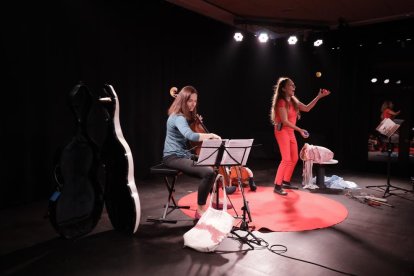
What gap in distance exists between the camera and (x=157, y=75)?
5.84 m

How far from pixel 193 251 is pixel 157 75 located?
3738mm

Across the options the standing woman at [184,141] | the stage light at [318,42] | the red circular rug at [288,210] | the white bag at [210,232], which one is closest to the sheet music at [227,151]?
the standing woman at [184,141]

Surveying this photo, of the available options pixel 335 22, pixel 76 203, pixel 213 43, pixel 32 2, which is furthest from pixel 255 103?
pixel 76 203

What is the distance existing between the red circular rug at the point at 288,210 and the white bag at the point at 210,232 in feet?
1.96

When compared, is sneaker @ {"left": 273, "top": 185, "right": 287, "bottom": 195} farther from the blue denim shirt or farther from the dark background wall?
the dark background wall

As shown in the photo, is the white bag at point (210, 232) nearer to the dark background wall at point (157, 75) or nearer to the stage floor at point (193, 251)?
the stage floor at point (193, 251)

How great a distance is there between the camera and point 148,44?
5.66 m

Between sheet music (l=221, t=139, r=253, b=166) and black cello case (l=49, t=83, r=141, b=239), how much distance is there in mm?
859

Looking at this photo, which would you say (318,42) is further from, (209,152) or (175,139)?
(209,152)

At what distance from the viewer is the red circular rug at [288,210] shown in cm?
345

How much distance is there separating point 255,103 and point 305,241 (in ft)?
18.4

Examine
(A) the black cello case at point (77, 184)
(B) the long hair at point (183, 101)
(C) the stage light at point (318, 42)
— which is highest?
(C) the stage light at point (318, 42)

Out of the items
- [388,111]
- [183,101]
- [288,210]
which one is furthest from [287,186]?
[388,111]

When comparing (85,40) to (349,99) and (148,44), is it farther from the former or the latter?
(349,99)
